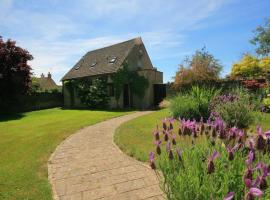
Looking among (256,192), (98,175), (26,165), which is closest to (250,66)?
(98,175)

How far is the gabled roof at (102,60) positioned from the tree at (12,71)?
579 cm

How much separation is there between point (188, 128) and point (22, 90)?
20.7 meters

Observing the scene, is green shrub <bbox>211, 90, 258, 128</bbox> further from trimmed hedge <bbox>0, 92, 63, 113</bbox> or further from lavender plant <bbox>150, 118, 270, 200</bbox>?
trimmed hedge <bbox>0, 92, 63, 113</bbox>

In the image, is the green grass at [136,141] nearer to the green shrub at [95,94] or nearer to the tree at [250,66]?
the green shrub at [95,94]

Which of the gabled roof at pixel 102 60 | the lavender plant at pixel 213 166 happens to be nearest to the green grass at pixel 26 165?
the lavender plant at pixel 213 166

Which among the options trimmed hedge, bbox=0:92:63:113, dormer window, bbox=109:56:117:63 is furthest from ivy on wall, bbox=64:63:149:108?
trimmed hedge, bbox=0:92:63:113

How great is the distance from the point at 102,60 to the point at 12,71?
8.66m

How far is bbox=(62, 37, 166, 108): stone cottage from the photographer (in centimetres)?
2267

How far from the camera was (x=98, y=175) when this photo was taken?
537 cm

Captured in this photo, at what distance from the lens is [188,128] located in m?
3.46

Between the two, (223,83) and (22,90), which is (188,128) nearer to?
(223,83)

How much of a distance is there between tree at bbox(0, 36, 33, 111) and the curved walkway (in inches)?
577

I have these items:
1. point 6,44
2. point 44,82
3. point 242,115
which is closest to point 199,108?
point 242,115

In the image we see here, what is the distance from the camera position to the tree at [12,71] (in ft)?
66.9
